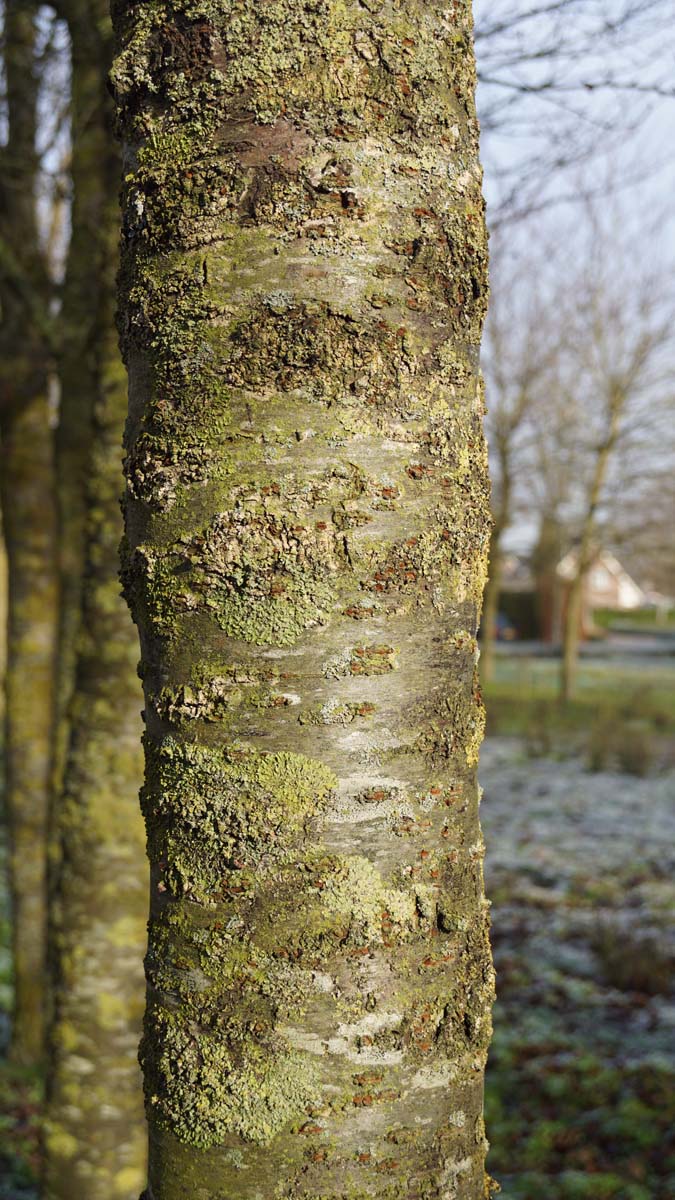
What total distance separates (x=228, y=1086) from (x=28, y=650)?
5132 mm

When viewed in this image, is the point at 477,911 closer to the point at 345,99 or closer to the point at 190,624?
the point at 190,624

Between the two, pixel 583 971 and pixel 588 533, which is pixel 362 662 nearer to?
pixel 583 971

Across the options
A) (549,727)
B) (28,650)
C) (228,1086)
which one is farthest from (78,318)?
(549,727)

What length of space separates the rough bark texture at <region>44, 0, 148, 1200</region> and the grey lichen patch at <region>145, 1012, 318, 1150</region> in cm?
194

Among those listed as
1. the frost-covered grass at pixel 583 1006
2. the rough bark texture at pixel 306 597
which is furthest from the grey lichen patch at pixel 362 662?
the frost-covered grass at pixel 583 1006

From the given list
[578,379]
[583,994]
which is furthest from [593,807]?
[578,379]

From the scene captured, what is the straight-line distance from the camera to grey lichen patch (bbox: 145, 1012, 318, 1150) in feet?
3.21

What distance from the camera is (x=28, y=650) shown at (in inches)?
229

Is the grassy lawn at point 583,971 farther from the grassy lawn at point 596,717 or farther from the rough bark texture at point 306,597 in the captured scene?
the rough bark texture at point 306,597

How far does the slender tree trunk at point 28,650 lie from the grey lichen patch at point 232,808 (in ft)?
15.2

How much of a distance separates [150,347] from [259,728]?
437mm

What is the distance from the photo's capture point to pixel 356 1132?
0.98 m

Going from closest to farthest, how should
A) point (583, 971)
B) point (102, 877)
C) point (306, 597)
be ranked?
point (306, 597)
point (102, 877)
point (583, 971)

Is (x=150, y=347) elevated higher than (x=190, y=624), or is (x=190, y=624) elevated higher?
(x=150, y=347)
